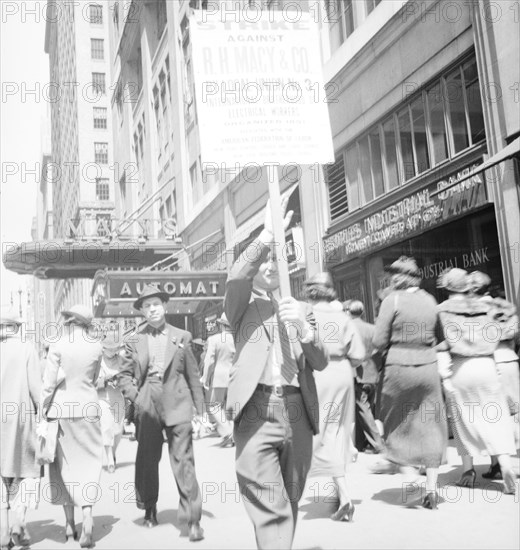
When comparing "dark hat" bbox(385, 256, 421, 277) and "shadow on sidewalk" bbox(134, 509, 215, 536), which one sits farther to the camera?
"dark hat" bbox(385, 256, 421, 277)

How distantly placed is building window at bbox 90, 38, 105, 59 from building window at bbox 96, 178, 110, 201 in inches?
595

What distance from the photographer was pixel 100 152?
8788cm

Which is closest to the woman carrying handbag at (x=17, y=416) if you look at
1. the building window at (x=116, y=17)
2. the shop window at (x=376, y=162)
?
the shop window at (x=376, y=162)

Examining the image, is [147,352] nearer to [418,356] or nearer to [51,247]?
[418,356]

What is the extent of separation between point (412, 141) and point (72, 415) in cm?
856

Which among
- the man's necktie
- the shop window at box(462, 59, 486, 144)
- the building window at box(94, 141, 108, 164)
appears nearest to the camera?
the man's necktie

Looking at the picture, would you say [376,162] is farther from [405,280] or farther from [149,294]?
[149,294]

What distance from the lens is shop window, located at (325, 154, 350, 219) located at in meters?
15.7

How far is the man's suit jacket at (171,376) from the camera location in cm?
638

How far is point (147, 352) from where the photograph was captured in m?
6.51

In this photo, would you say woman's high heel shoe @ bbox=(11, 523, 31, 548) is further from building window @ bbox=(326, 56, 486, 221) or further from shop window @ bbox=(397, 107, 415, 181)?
shop window @ bbox=(397, 107, 415, 181)

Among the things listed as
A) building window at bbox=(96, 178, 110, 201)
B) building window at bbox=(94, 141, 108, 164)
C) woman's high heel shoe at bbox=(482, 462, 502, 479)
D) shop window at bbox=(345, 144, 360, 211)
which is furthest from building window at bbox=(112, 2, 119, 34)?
woman's high heel shoe at bbox=(482, 462, 502, 479)

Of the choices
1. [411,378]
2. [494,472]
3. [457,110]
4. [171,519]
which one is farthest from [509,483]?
[457,110]

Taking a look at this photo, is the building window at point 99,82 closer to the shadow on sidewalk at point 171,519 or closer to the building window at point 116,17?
the building window at point 116,17
